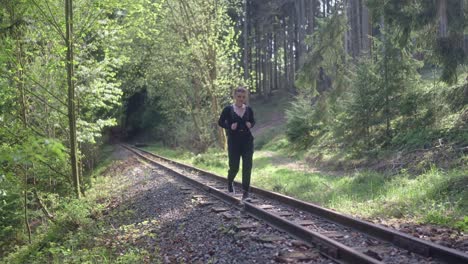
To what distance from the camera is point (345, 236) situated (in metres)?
5.80

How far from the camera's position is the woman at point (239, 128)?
819cm

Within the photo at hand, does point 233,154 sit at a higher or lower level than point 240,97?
lower

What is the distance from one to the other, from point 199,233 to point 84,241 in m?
2.65

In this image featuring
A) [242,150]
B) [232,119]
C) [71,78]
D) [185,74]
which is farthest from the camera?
[185,74]

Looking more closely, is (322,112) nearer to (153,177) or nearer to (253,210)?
(153,177)

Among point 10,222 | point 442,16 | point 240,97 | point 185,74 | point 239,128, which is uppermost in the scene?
point 442,16

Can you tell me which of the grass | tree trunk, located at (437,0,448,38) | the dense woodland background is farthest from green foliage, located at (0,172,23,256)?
tree trunk, located at (437,0,448,38)

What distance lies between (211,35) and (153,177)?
1061 centimetres

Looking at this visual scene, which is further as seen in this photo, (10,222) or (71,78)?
(10,222)

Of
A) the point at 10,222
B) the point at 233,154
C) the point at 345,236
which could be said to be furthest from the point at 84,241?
the point at 10,222

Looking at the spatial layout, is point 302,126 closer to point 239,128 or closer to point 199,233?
point 239,128

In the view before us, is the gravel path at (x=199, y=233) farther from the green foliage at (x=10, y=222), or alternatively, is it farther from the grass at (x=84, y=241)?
the green foliage at (x=10, y=222)

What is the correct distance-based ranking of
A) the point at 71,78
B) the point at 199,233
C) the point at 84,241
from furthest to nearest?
the point at 71,78, the point at 84,241, the point at 199,233

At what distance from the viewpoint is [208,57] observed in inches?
910
